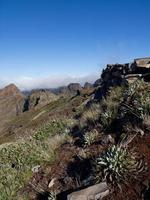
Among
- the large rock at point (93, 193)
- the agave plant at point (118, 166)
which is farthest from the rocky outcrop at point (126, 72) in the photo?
the large rock at point (93, 193)

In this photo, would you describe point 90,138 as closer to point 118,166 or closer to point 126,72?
point 118,166

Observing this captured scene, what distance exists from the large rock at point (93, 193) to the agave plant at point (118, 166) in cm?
29

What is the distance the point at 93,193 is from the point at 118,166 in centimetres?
101

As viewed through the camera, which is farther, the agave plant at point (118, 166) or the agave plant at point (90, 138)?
the agave plant at point (90, 138)

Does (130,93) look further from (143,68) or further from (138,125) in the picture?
(143,68)

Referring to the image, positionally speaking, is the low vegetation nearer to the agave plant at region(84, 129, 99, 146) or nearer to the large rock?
the agave plant at region(84, 129, 99, 146)

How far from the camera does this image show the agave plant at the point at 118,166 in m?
9.59

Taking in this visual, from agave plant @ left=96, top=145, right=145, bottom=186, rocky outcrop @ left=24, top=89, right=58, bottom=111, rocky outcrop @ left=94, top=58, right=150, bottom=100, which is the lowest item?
rocky outcrop @ left=24, top=89, right=58, bottom=111

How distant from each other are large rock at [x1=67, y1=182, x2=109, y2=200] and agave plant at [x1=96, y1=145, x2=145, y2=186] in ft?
0.95

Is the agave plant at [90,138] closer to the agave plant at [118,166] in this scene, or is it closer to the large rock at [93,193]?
the agave plant at [118,166]

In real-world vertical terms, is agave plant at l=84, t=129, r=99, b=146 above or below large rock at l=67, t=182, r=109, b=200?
above

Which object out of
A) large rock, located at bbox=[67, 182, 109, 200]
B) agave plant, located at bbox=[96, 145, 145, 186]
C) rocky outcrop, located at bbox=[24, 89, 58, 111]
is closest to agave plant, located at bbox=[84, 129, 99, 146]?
agave plant, located at bbox=[96, 145, 145, 186]

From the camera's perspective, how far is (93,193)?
9.26 meters

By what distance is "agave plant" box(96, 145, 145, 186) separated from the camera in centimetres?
959
